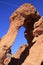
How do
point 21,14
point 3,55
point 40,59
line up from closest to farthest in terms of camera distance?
point 40,59 < point 3,55 < point 21,14

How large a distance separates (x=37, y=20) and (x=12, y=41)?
6716mm

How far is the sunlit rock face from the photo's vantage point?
1377 inches

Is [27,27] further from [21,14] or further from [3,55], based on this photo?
[3,55]

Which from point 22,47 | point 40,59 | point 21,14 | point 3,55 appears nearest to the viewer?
point 40,59

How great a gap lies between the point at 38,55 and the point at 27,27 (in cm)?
1019

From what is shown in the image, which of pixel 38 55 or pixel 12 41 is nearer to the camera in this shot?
pixel 38 55

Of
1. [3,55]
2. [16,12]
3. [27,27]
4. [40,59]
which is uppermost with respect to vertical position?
[16,12]

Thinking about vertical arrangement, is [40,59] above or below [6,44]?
below

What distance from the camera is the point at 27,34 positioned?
44344mm

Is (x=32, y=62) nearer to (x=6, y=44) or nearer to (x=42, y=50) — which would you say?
(x=42, y=50)

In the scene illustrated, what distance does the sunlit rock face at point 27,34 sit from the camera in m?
35.0

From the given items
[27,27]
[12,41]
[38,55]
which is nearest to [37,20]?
[27,27]

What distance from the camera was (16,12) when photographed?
4175 centimetres

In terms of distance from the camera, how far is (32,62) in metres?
33.9
